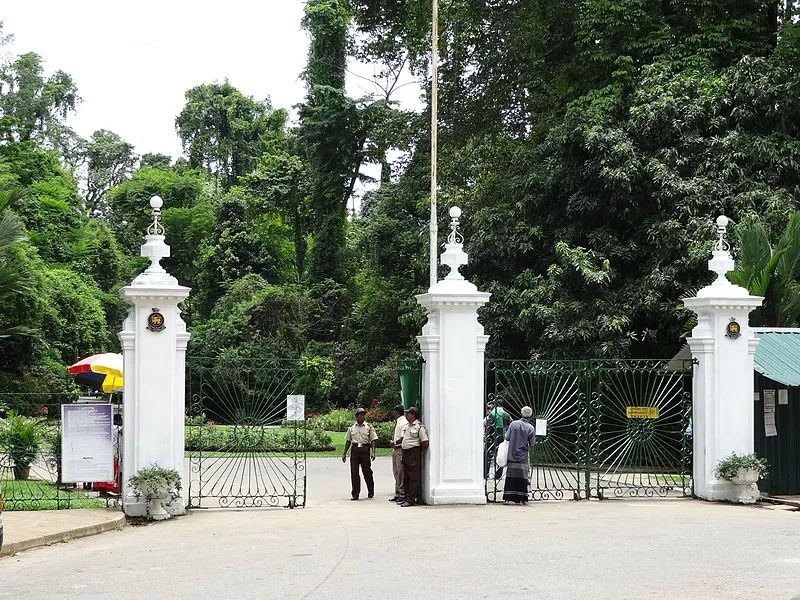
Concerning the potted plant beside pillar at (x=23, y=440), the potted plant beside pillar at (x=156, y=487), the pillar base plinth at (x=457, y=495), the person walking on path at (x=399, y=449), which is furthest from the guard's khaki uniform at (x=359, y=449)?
the potted plant beside pillar at (x=23, y=440)

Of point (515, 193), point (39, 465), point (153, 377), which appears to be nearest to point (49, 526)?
point (153, 377)

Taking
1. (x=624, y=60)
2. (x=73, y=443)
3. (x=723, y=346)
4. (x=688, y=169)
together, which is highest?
(x=624, y=60)

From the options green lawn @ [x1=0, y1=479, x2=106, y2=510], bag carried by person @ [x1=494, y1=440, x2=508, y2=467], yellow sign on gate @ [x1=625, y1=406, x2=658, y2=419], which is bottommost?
green lawn @ [x1=0, y1=479, x2=106, y2=510]

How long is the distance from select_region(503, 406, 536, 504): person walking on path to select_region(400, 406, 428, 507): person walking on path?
4.44 feet

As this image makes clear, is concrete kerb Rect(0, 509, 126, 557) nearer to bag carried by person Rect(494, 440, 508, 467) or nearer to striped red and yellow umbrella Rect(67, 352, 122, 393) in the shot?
striped red and yellow umbrella Rect(67, 352, 122, 393)

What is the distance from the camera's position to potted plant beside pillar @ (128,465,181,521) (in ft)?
47.6

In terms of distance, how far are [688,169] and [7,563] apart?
61.5 feet

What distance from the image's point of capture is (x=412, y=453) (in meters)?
16.1

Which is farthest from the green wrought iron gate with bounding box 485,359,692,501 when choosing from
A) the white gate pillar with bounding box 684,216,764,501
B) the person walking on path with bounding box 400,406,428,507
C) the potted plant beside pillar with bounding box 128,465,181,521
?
the potted plant beside pillar with bounding box 128,465,181,521

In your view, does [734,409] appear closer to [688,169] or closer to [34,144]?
[688,169]

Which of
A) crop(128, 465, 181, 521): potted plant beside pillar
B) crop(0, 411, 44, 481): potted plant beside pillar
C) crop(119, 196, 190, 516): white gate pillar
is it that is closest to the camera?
crop(128, 465, 181, 521): potted plant beside pillar

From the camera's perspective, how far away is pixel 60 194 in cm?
4947

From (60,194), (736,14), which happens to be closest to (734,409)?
(736,14)

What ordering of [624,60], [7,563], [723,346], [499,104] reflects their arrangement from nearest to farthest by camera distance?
[7,563] < [723,346] < [624,60] < [499,104]
